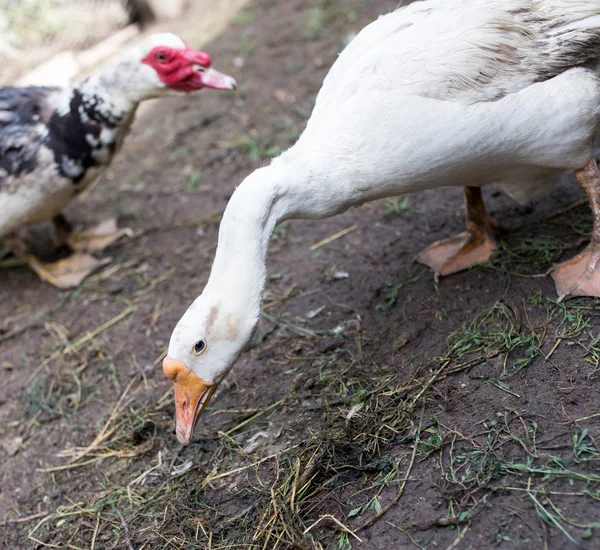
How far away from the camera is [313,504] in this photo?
269 cm

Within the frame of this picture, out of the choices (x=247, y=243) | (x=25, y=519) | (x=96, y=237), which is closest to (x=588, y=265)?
(x=247, y=243)

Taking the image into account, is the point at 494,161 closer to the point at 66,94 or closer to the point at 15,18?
the point at 66,94

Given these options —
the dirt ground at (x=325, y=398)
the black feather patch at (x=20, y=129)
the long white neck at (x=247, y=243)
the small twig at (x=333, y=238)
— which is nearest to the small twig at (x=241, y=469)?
the dirt ground at (x=325, y=398)

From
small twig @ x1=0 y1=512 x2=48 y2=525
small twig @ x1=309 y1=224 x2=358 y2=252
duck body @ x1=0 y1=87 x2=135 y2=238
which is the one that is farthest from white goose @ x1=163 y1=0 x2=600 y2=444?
duck body @ x1=0 y1=87 x2=135 y2=238

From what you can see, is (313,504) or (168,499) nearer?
(313,504)

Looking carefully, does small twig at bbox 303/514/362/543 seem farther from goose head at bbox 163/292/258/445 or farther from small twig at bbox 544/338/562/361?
small twig at bbox 544/338/562/361

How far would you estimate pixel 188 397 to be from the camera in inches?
112

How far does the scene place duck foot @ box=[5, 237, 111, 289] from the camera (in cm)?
497

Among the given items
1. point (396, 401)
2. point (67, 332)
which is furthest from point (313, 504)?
point (67, 332)

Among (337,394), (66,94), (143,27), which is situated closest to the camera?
(337,394)

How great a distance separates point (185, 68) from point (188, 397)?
8.79ft

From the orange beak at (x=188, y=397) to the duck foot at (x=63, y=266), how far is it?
246cm

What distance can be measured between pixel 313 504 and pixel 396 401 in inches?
25.0

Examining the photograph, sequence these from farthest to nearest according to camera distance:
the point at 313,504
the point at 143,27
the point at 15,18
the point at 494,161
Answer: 1. the point at 143,27
2. the point at 15,18
3. the point at 494,161
4. the point at 313,504
